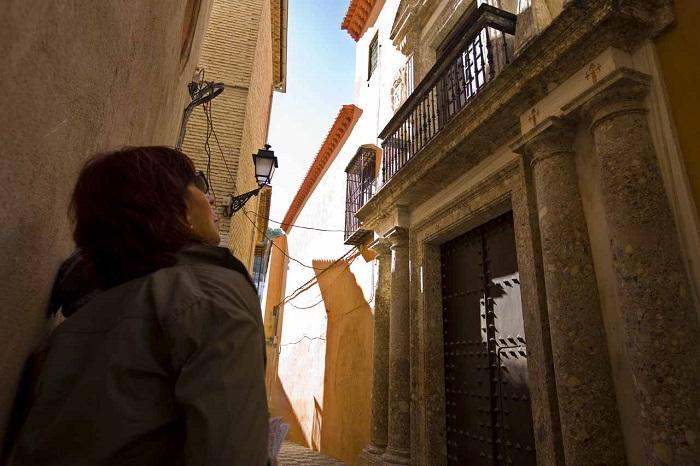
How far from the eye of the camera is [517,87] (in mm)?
3729

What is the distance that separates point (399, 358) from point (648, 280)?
Result: 11.4 feet

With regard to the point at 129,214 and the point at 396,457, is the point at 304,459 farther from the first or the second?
the point at 129,214

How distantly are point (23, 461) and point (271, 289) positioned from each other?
1827cm

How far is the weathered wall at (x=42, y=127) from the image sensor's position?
999mm

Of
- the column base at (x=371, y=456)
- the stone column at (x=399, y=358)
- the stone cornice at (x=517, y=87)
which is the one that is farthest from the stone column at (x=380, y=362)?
the stone cornice at (x=517, y=87)

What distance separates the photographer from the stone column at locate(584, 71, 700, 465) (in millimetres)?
2279

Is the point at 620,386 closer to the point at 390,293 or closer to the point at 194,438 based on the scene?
the point at 194,438

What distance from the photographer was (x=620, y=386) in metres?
2.83

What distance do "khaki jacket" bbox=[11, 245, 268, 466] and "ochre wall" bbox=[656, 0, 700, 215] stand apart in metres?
2.96

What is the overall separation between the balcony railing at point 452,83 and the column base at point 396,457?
12.2 ft

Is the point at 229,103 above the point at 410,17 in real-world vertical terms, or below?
below

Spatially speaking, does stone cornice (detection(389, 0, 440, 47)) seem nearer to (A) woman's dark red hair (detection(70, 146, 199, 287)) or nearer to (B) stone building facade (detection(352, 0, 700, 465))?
(B) stone building facade (detection(352, 0, 700, 465))

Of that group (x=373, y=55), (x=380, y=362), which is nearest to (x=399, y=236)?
(x=380, y=362)

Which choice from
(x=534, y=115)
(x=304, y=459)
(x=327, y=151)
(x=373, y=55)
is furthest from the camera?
(x=327, y=151)
